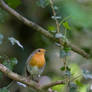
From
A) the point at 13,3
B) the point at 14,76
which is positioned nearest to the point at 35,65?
the point at 13,3

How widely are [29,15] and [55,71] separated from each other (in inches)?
42.3

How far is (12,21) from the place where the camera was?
17.5 feet

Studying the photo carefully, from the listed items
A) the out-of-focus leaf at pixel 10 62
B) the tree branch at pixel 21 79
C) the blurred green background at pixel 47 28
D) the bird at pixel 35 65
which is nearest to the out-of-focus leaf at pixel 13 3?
the bird at pixel 35 65

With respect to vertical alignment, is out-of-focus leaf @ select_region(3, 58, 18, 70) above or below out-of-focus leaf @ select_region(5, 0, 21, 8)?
below

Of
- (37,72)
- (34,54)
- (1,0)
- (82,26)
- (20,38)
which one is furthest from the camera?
(20,38)

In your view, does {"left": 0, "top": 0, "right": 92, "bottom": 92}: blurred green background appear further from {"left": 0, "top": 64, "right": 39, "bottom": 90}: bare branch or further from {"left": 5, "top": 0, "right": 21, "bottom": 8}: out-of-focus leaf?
{"left": 0, "top": 64, "right": 39, "bottom": 90}: bare branch

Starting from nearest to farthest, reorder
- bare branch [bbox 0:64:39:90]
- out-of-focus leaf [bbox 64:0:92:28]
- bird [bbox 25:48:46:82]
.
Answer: bare branch [bbox 0:64:39:90]
bird [bbox 25:48:46:82]
out-of-focus leaf [bbox 64:0:92:28]

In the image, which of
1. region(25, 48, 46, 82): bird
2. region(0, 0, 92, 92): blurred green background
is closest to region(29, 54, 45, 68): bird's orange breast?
region(25, 48, 46, 82): bird

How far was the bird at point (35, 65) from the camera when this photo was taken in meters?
3.95

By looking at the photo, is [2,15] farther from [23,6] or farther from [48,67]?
[48,67]

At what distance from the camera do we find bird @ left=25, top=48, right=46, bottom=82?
13.0 feet

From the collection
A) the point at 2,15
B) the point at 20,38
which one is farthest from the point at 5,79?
the point at 2,15

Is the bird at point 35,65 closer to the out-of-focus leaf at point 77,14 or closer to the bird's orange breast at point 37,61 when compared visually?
the bird's orange breast at point 37,61

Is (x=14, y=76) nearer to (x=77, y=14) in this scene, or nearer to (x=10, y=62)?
(x=10, y=62)
